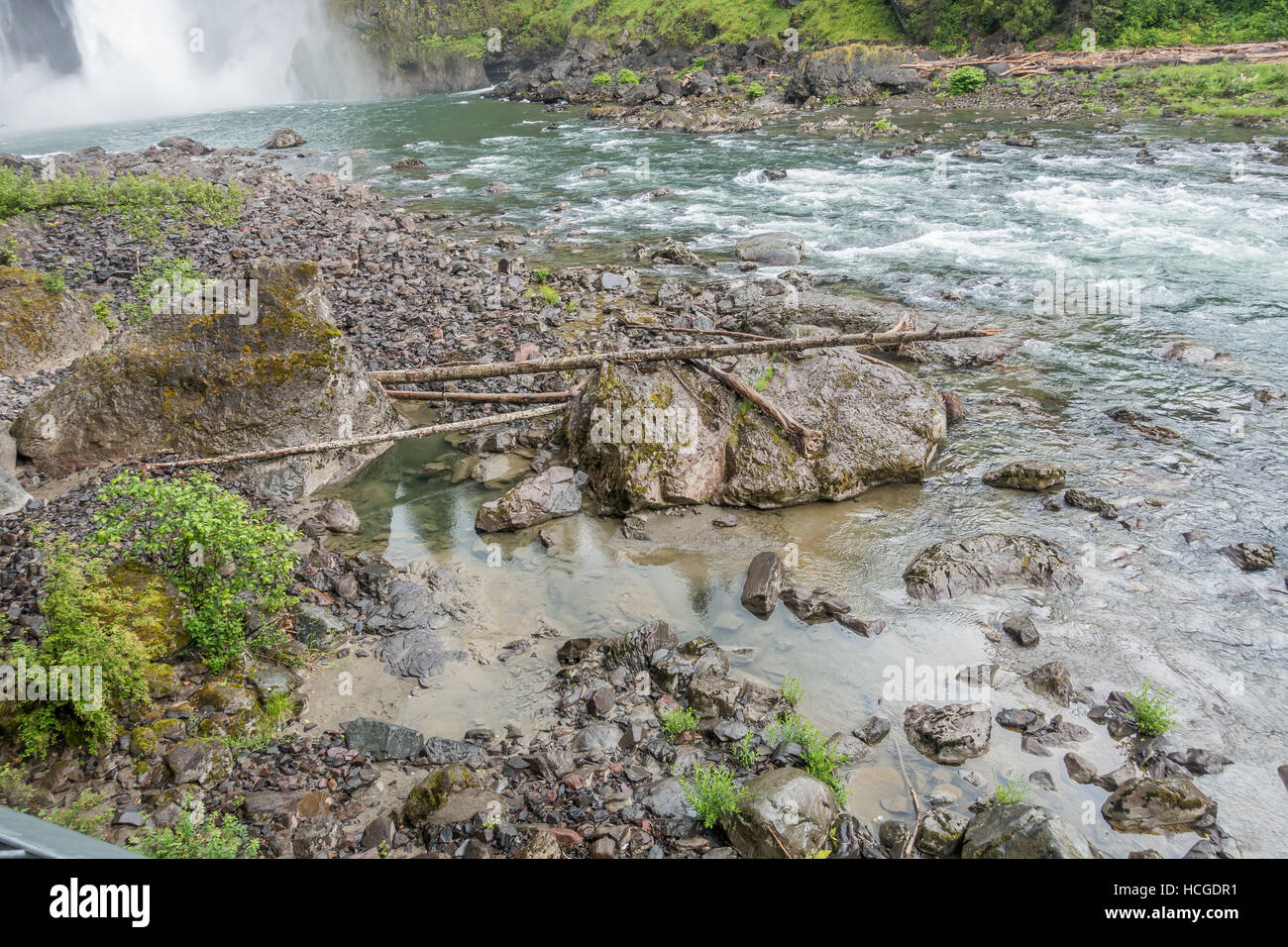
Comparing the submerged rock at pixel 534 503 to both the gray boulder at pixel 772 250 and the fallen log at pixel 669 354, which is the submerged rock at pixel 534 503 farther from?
the gray boulder at pixel 772 250

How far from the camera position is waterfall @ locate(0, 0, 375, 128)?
56.5 metres

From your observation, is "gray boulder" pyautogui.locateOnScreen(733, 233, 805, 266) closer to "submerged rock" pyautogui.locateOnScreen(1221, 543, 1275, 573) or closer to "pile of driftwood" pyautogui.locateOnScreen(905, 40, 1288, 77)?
"submerged rock" pyautogui.locateOnScreen(1221, 543, 1275, 573)

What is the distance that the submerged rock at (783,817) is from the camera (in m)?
4.80

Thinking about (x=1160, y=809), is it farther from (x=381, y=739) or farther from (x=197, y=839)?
(x=197, y=839)

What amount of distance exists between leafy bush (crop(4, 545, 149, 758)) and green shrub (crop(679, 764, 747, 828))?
429cm

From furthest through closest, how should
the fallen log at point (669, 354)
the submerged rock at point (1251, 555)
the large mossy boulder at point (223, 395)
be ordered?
the fallen log at point (669, 354)
the large mossy boulder at point (223, 395)
the submerged rock at point (1251, 555)

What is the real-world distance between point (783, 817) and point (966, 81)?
46179mm

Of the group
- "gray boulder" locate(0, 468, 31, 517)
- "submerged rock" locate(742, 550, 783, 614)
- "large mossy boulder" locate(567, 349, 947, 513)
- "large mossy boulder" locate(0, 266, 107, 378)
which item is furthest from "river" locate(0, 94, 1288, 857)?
"large mossy boulder" locate(0, 266, 107, 378)

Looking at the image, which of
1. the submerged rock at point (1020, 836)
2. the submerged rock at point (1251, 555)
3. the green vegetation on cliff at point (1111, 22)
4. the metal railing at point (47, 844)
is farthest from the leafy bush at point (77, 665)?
the green vegetation on cliff at point (1111, 22)

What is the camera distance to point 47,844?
7.05ft

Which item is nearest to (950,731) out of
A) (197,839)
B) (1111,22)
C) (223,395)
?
(197,839)

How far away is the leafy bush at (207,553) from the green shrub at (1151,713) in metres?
7.36

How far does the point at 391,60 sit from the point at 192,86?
2057 centimetres

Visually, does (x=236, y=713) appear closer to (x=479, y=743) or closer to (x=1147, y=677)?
(x=479, y=743)
